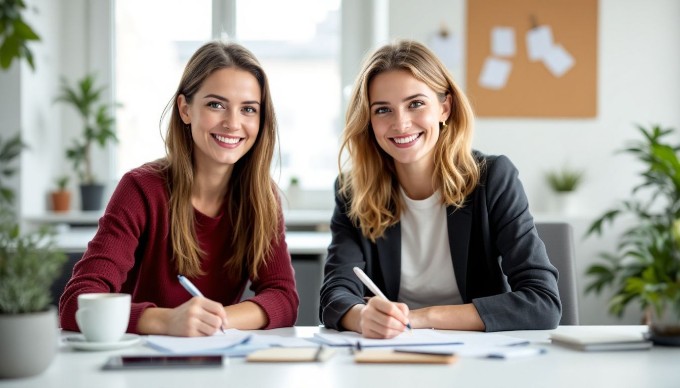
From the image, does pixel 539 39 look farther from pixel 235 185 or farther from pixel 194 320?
pixel 194 320

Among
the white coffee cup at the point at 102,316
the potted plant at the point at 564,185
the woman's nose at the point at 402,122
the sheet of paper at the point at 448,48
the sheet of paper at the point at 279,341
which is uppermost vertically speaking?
the sheet of paper at the point at 448,48

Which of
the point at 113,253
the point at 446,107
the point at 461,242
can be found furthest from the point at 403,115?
the point at 113,253

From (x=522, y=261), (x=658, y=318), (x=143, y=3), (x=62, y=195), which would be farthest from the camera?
(x=143, y=3)

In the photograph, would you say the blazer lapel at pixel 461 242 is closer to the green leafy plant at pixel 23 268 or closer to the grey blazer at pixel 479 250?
the grey blazer at pixel 479 250

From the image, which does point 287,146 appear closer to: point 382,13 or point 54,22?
point 382,13

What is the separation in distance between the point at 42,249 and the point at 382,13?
307 cm

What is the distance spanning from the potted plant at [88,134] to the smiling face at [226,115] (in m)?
2.07

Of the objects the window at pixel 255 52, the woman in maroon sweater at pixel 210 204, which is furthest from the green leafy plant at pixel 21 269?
the window at pixel 255 52

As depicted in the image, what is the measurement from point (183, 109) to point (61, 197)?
2.09 metres

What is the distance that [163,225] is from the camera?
1766mm

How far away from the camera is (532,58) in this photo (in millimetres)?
3859

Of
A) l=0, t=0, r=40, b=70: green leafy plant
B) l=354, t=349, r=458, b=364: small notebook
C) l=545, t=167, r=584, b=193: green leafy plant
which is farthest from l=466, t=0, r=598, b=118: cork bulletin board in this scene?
l=0, t=0, r=40, b=70: green leafy plant

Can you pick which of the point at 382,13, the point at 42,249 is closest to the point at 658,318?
the point at 42,249

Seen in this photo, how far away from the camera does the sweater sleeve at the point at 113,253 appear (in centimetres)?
152
